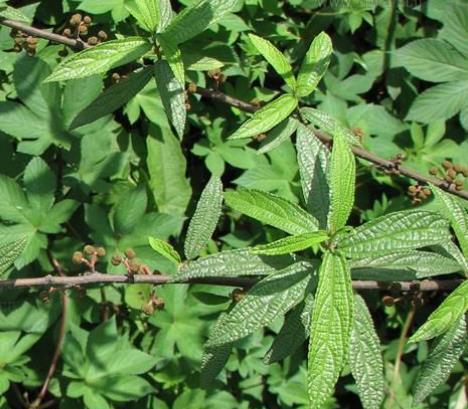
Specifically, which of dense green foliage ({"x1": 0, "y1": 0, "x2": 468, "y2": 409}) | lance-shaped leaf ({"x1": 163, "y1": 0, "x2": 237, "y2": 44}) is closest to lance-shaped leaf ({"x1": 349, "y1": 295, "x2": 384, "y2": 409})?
dense green foliage ({"x1": 0, "y1": 0, "x2": 468, "y2": 409})

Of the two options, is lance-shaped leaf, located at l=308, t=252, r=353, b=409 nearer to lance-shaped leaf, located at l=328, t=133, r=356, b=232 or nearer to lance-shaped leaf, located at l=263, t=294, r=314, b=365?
lance-shaped leaf, located at l=328, t=133, r=356, b=232

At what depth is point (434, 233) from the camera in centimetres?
141

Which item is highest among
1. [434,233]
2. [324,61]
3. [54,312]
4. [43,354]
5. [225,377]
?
[324,61]

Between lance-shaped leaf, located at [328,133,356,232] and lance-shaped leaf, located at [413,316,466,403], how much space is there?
0.43m

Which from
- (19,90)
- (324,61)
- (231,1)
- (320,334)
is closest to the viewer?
(320,334)

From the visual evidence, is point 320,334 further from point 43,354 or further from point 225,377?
point 43,354

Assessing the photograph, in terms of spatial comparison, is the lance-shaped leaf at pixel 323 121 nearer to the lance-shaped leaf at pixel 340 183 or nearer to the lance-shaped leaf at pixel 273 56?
the lance-shaped leaf at pixel 273 56

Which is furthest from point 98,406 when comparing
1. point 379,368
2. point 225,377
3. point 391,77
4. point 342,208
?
point 391,77

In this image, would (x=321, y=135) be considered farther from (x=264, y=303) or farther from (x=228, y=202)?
(x=264, y=303)

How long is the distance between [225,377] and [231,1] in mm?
1146

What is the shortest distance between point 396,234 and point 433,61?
1107mm

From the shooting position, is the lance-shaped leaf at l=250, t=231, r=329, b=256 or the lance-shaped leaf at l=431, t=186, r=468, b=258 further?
the lance-shaped leaf at l=431, t=186, r=468, b=258

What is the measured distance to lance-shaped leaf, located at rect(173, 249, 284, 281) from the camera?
149 centimetres

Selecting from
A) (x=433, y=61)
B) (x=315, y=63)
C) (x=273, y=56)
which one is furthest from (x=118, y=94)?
(x=433, y=61)
